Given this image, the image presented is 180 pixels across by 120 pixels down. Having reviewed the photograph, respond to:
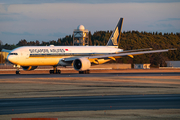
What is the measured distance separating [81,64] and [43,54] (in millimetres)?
5847

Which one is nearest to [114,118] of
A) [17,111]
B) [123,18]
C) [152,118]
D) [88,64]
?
[152,118]

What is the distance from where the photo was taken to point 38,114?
12.4 m

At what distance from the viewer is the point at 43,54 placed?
45500 mm

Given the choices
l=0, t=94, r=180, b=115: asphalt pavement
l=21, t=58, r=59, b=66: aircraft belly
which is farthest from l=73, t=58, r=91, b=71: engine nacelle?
l=0, t=94, r=180, b=115: asphalt pavement

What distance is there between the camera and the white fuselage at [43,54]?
43719mm

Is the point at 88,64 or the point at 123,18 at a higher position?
the point at 123,18

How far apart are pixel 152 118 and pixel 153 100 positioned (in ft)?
17.1

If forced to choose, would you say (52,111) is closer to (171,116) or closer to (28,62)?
(171,116)

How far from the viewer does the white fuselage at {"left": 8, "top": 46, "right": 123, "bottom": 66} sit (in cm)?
4372

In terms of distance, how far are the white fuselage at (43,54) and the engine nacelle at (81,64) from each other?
2841 mm

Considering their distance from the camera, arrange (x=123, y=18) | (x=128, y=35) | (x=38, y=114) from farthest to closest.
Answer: (x=128, y=35)
(x=123, y=18)
(x=38, y=114)

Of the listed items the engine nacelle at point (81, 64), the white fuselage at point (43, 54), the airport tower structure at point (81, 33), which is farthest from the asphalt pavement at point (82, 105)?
the airport tower structure at point (81, 33)

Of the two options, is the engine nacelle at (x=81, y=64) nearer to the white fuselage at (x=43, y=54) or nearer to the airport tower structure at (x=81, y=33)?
the white fuselage at (x=43, y=54)

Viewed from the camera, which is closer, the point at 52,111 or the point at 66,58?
the point at 52,111
